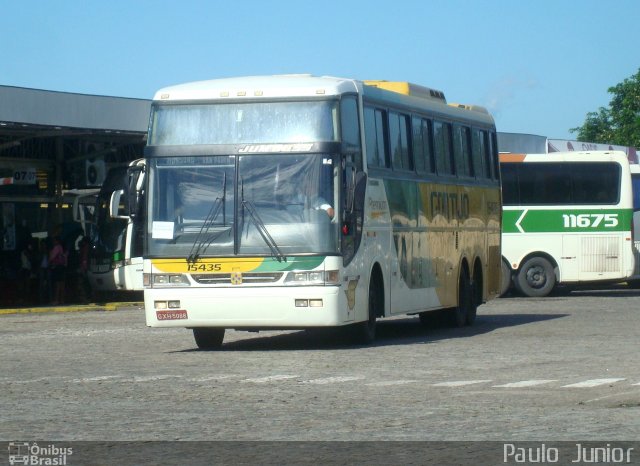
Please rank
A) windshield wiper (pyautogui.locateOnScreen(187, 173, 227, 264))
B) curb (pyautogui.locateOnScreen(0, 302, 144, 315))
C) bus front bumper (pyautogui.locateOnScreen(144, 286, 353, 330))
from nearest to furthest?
bus front bumper (pyautogui.locateOnScreen(144, 286, 353, 330)) → windshield wiper (pyautogui.locateOnScreen(187, 173, 227, 264)) → curb (pyautogui.locateOnScreen(0, 302, 144, 315))

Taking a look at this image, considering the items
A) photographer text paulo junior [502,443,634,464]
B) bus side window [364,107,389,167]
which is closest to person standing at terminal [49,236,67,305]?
bus side window [364,107,389,167]

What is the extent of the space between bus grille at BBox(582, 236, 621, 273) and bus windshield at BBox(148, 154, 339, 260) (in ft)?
64.4

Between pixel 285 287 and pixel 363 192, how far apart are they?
A: 5.21 ft

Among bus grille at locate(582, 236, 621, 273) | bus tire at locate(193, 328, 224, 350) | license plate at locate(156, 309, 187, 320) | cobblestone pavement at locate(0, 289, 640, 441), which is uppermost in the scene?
bus grille at locate(582, 236, 621, 273)

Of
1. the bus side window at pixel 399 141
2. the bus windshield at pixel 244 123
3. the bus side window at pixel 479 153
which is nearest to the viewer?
the bus windshield at pixel 244 123

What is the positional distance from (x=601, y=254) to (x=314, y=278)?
19847 millimetres

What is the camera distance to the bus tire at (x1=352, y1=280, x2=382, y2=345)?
65.3 feet

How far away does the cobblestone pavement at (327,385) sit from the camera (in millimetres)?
10688

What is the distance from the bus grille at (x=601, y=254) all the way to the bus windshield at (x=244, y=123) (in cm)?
1941

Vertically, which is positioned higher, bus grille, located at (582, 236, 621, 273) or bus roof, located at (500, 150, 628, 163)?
bus roof, located at (500, 150, 628, 163)

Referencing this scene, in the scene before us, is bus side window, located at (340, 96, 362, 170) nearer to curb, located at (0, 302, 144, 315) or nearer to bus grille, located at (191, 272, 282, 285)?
bus grille, located at (191, 272, 282, 285)

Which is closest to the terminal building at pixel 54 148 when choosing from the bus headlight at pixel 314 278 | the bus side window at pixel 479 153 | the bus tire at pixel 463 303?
the bus side window at pixel 479 153

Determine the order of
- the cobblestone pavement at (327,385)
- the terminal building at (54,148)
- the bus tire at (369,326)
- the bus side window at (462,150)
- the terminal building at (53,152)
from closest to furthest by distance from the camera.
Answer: the cobblestone pavement at (327,385), the bus tire at (369,326), the bus side window at (462,150), the terminal building at (54,148), the terminal building at (53,152)

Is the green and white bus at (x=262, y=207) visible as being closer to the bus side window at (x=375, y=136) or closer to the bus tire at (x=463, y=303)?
the bus side window at (x=375, y=136)
